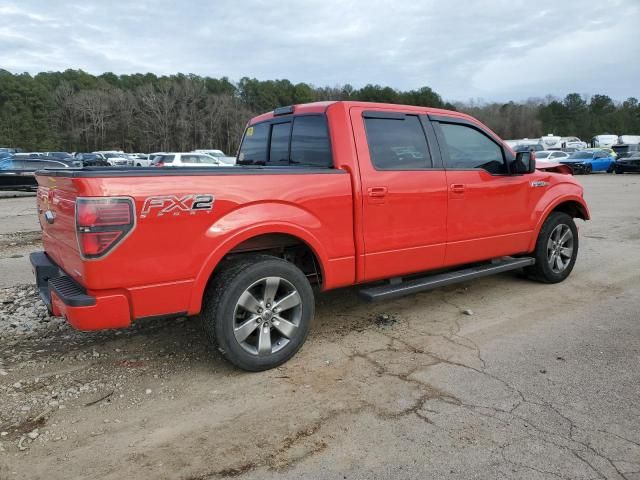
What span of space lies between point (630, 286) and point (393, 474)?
475 cm

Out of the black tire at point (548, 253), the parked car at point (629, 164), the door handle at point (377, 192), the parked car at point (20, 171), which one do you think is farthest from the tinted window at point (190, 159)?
the parked car at point (629, 164)

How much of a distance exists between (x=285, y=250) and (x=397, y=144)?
1403 mm

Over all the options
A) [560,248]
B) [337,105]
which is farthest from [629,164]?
[337,105]

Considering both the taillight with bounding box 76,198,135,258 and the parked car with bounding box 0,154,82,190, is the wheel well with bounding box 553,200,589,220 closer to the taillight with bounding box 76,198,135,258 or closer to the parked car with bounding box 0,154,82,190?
the taillight with bounding box 76,198,135,258

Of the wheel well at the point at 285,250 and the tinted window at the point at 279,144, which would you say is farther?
the tinted window at the point at 279,144

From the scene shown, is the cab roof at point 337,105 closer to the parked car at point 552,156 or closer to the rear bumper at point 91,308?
the rear bumper at point 91,308

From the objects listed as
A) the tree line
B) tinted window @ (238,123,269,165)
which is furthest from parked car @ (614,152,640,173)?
the tree line

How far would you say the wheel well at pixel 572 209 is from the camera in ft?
19.7

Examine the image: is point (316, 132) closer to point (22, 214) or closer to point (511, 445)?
point (511, 445)

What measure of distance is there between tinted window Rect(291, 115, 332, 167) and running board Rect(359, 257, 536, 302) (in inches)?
46.6

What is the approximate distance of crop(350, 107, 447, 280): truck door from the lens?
4.08 m

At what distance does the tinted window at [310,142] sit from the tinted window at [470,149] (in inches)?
51.2

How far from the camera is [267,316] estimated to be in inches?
142

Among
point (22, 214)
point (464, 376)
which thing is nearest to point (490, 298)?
point (464, 376)
